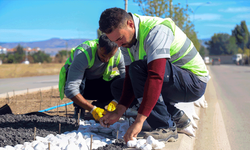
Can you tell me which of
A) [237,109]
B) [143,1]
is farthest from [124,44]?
[143,1]

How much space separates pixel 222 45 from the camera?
87250 millimetres

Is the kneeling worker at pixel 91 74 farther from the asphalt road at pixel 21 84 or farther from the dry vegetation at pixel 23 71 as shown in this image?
the dry vegetation at pixel 23 71

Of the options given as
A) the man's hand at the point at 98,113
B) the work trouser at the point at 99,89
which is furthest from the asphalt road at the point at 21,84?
the man's hand at the point at 98,113

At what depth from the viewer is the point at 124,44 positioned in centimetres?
221

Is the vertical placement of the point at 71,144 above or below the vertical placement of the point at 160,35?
below

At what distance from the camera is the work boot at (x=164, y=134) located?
2223mm

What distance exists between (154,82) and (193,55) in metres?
0.70

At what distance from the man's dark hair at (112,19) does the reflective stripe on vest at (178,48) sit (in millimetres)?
228

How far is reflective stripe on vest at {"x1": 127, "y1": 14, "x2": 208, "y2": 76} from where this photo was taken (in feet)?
7.14

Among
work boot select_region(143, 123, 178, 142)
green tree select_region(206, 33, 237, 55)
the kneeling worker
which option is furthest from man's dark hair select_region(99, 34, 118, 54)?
green tree select_region(206, 33, 237, 55)

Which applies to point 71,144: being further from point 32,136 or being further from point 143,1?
point 143,1

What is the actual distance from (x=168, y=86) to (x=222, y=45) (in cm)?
9254

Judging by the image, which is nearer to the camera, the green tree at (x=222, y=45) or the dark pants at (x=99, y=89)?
the dark pants at (x=99, y=89)

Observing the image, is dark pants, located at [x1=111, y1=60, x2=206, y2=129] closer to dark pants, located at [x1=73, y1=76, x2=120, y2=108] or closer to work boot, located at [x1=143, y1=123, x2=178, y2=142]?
work boot, located at [x1=143, y1=123, x2=178, y2=142]
